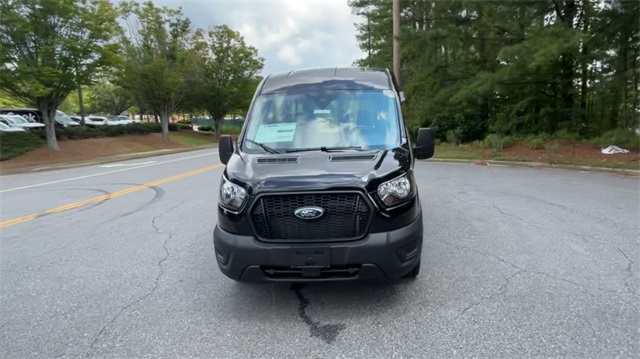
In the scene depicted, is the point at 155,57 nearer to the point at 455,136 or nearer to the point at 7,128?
the point at 7,128

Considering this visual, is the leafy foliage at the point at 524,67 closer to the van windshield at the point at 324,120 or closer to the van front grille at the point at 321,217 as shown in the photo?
the van windshield at the point at 324,120

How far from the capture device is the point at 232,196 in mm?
3516

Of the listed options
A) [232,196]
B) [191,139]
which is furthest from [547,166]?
[191,139]

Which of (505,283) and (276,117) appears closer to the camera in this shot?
(505,283)

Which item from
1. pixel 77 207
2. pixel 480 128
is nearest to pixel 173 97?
pixel 480 128

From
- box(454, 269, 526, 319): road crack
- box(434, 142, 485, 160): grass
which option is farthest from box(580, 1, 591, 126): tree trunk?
box(454, 269, 526, 319): road crack

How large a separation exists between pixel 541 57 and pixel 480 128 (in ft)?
27.2

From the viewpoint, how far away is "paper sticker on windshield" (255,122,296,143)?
428 centimetres

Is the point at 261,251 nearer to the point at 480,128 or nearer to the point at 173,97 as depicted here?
the point at 480,128

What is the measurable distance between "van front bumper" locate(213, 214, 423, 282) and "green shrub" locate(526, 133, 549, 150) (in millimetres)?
13902

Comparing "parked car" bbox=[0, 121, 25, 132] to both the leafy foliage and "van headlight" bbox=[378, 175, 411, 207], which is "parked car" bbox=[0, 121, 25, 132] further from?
"van headlight" bbox=[378, 175, 411, 207]

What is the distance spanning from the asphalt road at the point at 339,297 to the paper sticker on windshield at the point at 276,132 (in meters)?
1.48

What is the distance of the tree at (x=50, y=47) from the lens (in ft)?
64.7

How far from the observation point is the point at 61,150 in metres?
24.2
